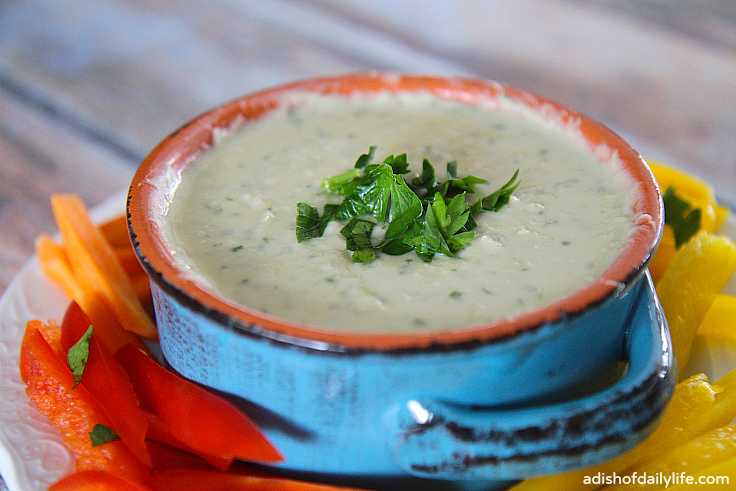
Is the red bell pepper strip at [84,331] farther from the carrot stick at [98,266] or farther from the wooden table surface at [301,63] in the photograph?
the wooden table surface at [301,63]

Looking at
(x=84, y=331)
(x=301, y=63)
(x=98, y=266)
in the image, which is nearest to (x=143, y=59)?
(x=301, y=63)

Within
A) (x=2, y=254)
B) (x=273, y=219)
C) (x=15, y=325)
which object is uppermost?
(x=273, y=219)

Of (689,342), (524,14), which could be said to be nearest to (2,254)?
(689,342)

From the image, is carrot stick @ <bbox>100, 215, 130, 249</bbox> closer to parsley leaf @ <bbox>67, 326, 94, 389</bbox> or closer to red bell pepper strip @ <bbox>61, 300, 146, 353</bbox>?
red bell pepper strip @ <bbox>61, 300, 146, 353</bbox>

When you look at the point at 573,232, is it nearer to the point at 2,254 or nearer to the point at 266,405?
the point at 266,405

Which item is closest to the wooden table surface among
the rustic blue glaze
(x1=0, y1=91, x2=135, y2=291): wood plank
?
(x1=0, y1=91, x2=135, y2=291): wood plank
